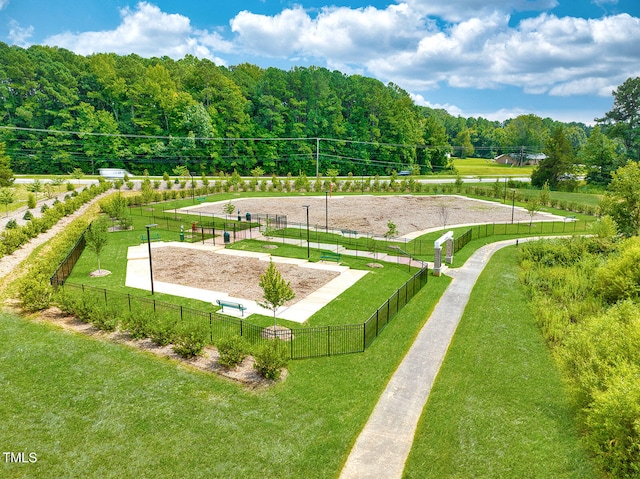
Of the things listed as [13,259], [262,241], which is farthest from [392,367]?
[13,259]

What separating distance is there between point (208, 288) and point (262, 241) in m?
12.9

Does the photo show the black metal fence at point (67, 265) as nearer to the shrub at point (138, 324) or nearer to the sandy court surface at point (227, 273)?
the sandy court surface at point (227, 273)

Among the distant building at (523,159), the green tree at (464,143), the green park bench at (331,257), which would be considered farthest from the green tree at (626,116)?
the green park bench at (331,257)

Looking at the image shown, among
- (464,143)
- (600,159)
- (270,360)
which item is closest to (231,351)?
(270,360)

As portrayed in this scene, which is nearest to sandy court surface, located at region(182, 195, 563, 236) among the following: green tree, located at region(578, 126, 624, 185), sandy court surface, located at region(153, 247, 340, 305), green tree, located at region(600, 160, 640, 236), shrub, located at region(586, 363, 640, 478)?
green tree, located at region(600, 160, 640, 236)

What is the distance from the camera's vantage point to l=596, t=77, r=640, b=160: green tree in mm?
95650

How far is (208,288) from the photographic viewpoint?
24.8 metres

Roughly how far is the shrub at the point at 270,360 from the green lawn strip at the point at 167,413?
604 mm

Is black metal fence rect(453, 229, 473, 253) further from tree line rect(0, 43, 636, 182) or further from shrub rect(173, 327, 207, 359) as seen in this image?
tree line rect(0, 43, 636, 182)

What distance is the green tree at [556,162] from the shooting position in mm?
78188

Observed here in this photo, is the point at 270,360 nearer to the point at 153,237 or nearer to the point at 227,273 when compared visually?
the point at 227,273

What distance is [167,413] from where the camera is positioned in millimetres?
13336

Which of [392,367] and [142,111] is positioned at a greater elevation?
[142,111]

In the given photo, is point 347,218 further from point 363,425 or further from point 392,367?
point 363,425
